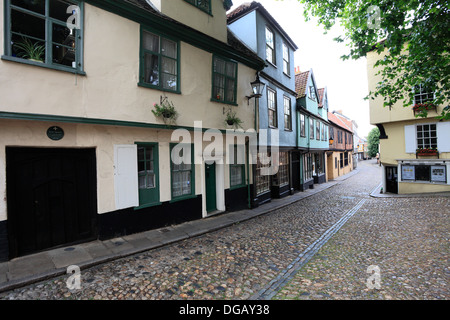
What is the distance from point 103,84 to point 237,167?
637 centimetres

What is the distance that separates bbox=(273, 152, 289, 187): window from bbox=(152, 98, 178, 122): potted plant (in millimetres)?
8539

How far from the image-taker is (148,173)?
6.89m

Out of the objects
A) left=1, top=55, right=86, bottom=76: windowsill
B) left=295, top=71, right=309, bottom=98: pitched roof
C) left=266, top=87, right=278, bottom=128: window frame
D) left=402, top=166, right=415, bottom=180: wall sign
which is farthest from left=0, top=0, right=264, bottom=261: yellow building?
left=402, top=166, right=415, bottom=180: wall sign

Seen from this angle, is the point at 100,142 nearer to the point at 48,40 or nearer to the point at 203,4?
the point at 48,40

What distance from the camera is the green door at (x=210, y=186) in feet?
29.8

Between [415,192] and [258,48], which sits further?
[415,192]

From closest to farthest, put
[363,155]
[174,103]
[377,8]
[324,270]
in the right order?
[324,270], [377,8], [174,103], [363,155]

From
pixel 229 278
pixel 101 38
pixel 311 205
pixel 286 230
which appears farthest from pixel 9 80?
pixel 311 205

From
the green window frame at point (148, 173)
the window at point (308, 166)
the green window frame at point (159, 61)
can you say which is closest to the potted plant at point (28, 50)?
the green window frame at point (159, 61)

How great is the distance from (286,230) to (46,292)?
6353 millimetres

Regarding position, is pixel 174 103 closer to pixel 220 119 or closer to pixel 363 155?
pixel 220 119

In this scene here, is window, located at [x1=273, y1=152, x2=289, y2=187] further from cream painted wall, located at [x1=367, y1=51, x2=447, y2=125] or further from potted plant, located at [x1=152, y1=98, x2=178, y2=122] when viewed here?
potted plant, located at [x1=152, y1=98, x2=178, y2=122]

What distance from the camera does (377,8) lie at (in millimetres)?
6734

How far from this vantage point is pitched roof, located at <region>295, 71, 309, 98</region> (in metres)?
17.1
